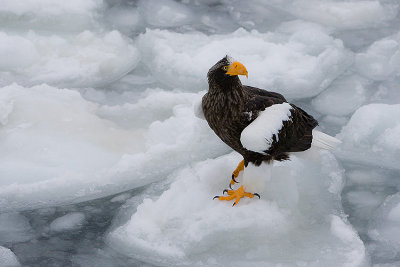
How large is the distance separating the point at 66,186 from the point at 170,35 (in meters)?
1.83

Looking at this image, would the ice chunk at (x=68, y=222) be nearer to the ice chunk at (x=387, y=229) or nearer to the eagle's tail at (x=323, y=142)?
the eagle's tail at (x=323, y=142)

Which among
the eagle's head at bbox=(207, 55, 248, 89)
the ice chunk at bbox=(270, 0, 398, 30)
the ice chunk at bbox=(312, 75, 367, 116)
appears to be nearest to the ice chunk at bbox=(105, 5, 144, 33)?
the ice chunk at bbox=(270, 0, 398, 30)

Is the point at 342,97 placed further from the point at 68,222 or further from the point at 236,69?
the point at 68,222

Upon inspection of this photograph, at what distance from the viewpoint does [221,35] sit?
14.4 ft

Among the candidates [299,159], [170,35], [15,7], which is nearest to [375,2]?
[170,35]

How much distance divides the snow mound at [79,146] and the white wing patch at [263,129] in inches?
24.3

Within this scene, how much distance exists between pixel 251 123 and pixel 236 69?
29 centimetres

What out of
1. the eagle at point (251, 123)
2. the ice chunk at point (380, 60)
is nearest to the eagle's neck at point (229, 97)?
the eagle at point (251, 123)

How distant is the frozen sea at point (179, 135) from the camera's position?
8.34 ft

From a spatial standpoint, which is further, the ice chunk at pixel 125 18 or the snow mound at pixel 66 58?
the ice chunk at pixel 125 18

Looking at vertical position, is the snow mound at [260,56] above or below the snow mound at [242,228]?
above

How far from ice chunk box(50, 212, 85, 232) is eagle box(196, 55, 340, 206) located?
26.5 inches

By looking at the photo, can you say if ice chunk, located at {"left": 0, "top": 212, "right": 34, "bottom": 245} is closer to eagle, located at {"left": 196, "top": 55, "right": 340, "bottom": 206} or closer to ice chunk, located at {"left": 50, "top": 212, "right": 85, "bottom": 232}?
ice chunk, located at {"left": 50, "top": 212, "right": 85, "bottom": 232}

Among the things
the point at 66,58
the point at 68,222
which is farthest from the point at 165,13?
the point at 68,222
